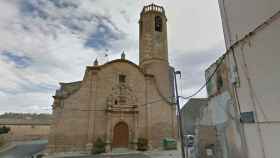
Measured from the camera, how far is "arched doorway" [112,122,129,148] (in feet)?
50.3

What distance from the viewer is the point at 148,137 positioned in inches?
626

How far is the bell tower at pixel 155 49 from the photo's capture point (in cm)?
2028

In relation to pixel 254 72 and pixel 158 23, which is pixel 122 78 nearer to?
pixel 158 23

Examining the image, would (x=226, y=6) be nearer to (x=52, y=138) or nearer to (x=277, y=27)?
(x=277, y=27)

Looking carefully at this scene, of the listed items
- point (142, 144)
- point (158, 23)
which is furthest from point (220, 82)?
point (158, 23)

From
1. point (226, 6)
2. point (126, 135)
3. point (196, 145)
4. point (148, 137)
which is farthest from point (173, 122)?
point (226, 6)

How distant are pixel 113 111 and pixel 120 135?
2.47 meters

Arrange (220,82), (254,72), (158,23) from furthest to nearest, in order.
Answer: (158,23)
(220,82)
(254,72)

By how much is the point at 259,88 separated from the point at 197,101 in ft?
91.5

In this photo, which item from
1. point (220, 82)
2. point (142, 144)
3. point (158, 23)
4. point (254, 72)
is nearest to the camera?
point (254, 72)

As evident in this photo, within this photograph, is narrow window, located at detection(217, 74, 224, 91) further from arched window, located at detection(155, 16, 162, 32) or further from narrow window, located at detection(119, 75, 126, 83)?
arched window, located at detection(155, 16, 162, 32)

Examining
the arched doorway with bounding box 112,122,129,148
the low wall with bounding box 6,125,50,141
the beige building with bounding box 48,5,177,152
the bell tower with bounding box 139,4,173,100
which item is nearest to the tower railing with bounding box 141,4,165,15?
the bell tower with bounding box 139,4,173,100

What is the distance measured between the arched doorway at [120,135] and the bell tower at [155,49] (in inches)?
260

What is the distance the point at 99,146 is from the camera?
13.7 meters
